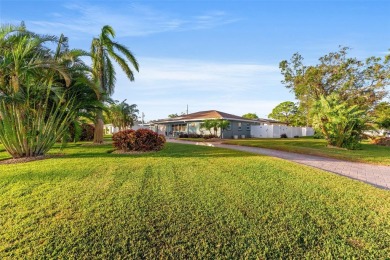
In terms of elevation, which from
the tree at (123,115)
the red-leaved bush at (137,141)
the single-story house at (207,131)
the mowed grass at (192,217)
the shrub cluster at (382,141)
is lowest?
the mowed grass at (192,217)

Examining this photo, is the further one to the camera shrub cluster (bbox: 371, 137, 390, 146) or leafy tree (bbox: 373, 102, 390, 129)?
shrub cluster (bbox: 371, 137, 390, 146)

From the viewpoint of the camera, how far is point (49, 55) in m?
11.1

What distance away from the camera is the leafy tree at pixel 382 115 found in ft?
68.4

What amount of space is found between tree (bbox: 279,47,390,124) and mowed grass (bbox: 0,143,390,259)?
24.5 metres

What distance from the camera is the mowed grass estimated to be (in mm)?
3008

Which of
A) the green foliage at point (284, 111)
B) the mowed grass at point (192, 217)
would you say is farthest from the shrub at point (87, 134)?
the green foliage at point (284, 111)

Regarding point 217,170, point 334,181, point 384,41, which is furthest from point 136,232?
point 384,41

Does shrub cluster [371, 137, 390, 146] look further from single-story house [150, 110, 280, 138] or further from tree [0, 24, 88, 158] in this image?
tree [0, 24, 88, 158]

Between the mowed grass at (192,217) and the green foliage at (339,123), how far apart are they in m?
10.7

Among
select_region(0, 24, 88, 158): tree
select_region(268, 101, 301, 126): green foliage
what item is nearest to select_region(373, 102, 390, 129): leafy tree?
select_region(0, 24, 88, 158): tree

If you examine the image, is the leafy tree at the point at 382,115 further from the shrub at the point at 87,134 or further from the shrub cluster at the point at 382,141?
the shrub at the point at 87,134

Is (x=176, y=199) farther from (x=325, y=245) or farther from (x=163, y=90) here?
(x=163, y=90)

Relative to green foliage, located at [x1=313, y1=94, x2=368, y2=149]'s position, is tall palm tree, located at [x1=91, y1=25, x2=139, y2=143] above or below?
above

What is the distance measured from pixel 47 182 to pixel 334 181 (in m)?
7.15
